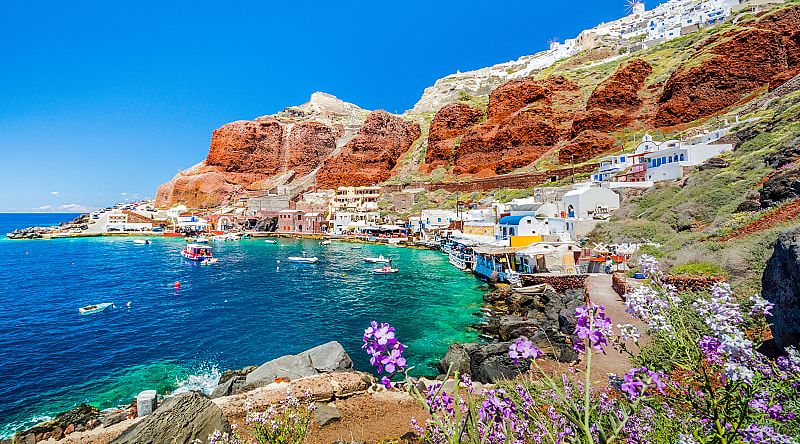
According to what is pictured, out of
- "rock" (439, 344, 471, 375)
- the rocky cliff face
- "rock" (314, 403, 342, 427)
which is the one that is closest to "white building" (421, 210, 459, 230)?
"rock" (439, 344, 471, 375)

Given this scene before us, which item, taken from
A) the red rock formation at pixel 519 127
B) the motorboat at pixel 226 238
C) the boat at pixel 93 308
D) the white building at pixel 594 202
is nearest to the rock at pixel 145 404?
the boat at pixel 93 308

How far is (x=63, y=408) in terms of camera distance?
12.1 m

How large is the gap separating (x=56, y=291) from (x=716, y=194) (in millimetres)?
48791

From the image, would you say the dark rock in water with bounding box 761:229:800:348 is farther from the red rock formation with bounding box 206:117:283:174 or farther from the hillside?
the red rock formation with bounding box 206:117:283:174

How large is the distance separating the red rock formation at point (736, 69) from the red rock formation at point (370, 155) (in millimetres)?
60771

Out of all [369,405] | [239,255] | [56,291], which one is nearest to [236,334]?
Result: [369,405]

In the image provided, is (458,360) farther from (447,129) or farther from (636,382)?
(447,129)

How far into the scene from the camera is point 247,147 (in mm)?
107750

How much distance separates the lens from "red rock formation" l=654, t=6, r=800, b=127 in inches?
2099

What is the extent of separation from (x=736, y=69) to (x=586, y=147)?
22622mm

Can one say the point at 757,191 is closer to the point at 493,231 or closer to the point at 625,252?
the point at 625,252

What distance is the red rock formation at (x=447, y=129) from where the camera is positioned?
8731cm

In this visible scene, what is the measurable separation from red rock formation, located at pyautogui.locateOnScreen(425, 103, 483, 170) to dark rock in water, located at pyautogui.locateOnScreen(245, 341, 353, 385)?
76774 mm

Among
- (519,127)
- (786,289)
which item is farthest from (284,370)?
(519,127)
